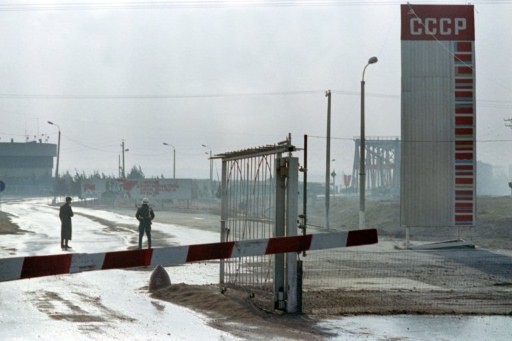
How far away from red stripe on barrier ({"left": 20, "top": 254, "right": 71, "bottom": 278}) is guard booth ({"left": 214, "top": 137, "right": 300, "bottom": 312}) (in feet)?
12.1

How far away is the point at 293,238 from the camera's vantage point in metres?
9.52

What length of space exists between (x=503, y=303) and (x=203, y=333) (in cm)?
555

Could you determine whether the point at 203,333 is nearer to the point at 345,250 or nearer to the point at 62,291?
the point at 62,291

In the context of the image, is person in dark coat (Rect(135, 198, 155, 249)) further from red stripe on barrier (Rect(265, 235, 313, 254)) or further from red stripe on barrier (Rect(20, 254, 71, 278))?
red stripe on barrier (Rect(20, 254, 71, 278))

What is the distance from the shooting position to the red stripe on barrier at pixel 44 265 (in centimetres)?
779

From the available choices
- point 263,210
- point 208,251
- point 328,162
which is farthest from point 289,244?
point 328,162

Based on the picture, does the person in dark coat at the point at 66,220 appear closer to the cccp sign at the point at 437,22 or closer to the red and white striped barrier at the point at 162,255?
the cccp sign at the point at 437,22

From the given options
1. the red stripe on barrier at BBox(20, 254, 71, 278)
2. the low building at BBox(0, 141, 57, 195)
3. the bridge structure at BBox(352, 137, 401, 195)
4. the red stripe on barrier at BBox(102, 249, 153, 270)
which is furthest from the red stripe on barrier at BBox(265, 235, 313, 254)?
the low building at BBox(0, 141, 57, 195)

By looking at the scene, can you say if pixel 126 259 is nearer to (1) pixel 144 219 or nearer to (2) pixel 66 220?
(1) pixel 144 219

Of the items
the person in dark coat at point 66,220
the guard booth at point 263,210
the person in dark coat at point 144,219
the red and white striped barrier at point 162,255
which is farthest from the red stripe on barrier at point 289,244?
the person in dark coat at point 66,220

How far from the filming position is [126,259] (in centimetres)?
827

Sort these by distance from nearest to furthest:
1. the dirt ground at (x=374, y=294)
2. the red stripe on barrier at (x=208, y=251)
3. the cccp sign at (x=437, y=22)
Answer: the red stripe on barrier at (x=208, y=251) < the dirt ground at (x=374, y=294) < the cccp sign at (x=437, y=22)

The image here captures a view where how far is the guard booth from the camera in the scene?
1095cm

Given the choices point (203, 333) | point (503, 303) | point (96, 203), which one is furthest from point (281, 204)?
point (96, 203)
